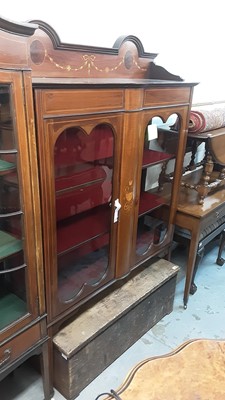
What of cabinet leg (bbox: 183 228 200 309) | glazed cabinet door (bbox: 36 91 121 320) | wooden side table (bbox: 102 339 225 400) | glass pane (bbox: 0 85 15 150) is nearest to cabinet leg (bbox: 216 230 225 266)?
cabinet leg (bbox: 183 228 200 309)

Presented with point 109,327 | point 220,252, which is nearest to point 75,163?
point 109,327

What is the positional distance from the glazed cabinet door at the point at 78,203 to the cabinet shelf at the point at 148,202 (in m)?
0.33

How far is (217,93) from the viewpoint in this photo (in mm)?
3104

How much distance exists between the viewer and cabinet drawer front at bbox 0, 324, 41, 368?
4.20 ft

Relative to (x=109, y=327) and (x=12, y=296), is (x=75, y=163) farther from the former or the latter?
(x=109, y=327)

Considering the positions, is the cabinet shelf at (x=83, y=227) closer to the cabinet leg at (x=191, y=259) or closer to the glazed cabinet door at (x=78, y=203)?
the glazed cabinet door at (x=78, y=203)

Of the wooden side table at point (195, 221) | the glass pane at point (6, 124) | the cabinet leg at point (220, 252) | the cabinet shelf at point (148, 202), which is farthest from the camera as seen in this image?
the cabinet leg at point (220, 252)

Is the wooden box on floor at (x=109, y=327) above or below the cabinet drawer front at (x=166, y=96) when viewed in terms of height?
below

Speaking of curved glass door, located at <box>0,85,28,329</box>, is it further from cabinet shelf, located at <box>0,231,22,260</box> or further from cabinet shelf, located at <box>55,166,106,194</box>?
cabinet shelf, located at <box>55,166,106,194</box>

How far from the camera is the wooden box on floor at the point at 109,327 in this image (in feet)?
5.17

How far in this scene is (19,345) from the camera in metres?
1.34

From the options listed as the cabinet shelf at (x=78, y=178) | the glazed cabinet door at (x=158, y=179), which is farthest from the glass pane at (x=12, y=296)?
the glazed cabinet door at (x=158, y=179)

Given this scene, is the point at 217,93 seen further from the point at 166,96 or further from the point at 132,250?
the point at 132,250

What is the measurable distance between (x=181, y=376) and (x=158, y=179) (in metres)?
1.32
